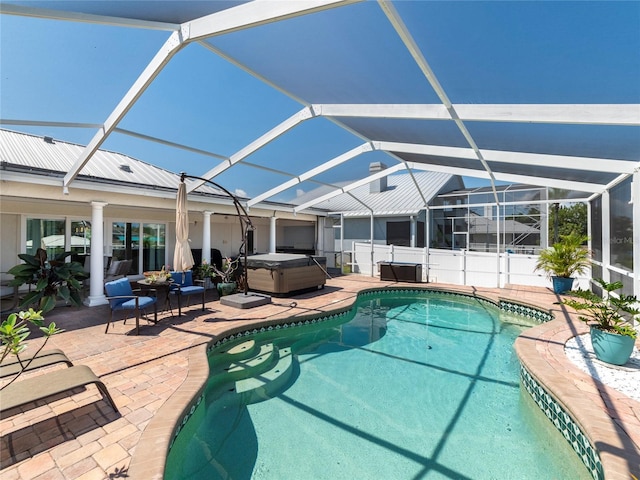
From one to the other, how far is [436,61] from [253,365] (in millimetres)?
5403

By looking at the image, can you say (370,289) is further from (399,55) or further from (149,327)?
(399,55)

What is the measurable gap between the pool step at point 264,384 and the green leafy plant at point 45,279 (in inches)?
133

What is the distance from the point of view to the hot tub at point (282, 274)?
31.8 feet

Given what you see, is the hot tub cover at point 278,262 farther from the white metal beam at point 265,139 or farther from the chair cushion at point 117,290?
the chair cushion at point 117,290

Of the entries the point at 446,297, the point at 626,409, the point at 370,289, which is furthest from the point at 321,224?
the point at 626,409

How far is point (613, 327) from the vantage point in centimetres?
454

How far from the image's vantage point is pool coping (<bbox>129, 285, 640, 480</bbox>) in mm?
2621

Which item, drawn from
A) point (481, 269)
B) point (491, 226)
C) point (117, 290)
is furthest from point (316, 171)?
→ point (491, 226)

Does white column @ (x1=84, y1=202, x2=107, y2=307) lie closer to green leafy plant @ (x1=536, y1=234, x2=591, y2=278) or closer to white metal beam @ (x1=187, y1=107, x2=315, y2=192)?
white metal beam @ (x1=187, y1=107, x2=315, y2=192)

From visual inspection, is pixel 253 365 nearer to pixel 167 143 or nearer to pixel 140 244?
pixel 167 143

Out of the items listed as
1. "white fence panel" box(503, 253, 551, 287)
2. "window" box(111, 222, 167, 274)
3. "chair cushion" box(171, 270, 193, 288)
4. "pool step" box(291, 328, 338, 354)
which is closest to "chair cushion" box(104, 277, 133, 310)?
"chair cushion" box(171, 270, 193, 288)

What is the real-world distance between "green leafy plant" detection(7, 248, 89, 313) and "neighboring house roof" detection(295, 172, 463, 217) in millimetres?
9814

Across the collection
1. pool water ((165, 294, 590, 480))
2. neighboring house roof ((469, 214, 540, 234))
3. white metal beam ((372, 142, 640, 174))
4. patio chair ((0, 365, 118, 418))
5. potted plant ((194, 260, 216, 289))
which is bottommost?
pool water ((165, 294, 590, 480))

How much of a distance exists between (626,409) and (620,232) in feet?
16.9
